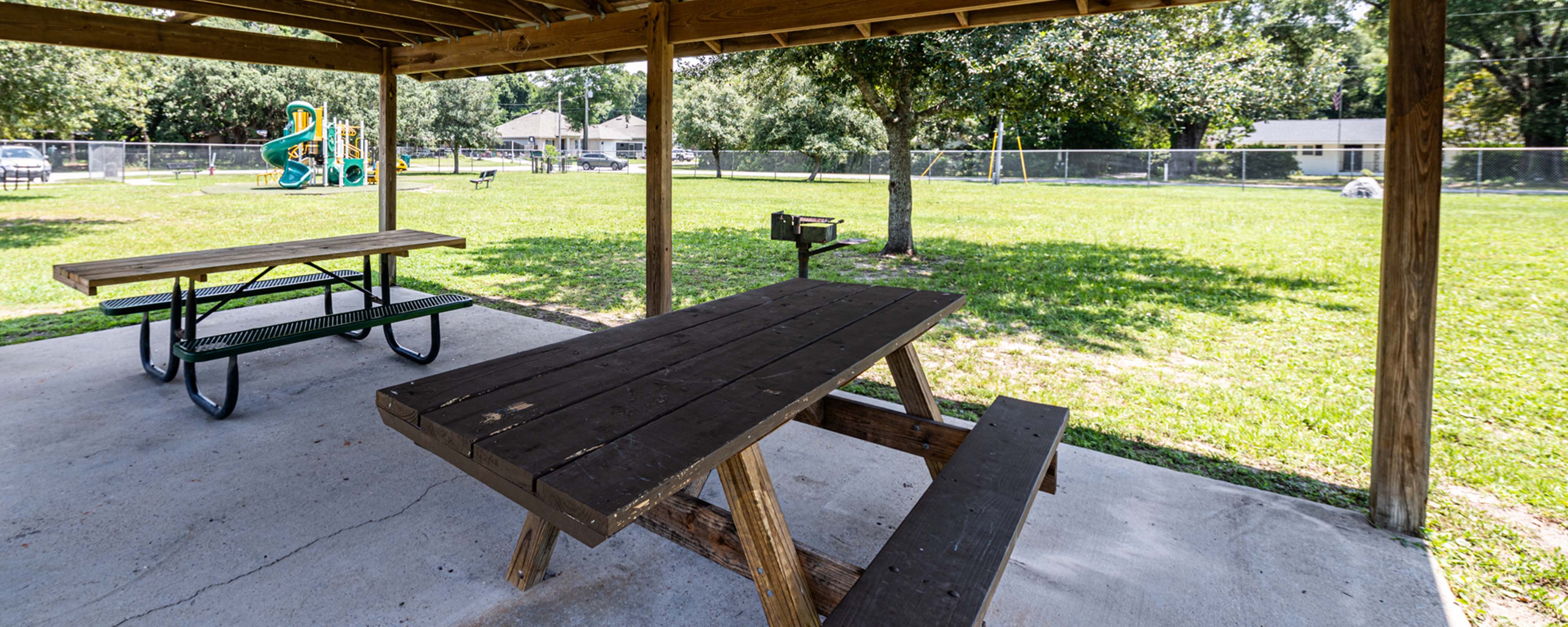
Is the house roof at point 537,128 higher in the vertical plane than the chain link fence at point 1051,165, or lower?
higher

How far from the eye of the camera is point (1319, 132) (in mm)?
35594

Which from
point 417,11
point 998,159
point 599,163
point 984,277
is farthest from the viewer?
point 599,163

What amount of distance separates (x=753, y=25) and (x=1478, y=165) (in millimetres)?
22787

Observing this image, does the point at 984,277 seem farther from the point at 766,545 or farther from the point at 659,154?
the point at 766,545

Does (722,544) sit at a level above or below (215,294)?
below

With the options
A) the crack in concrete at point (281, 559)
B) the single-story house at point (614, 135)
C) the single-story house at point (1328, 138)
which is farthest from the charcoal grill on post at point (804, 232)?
the single-story house at point (614, 135)

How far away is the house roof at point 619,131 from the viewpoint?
59.1 meters

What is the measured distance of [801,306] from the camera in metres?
2.94

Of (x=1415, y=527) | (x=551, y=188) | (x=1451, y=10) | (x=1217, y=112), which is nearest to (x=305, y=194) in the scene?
(x=551, y=188)

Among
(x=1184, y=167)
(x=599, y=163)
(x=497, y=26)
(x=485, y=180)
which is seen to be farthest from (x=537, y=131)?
(x=497, y=26)

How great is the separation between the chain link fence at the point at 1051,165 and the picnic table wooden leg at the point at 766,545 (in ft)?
74.2

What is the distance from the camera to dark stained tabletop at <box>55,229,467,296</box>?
3.41 metres

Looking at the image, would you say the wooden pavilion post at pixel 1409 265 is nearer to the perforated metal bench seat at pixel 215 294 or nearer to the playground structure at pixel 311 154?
the perforated metal bench seat at pixel 215 294

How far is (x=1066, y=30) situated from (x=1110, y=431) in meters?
5.11
